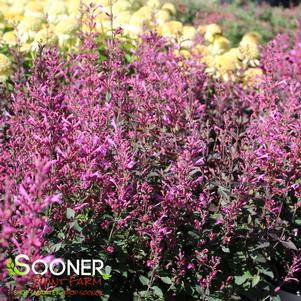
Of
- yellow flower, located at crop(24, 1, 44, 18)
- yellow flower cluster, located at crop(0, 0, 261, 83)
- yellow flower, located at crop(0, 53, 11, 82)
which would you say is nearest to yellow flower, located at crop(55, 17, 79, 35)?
yellow flower cluster, located at crop(0, 0, 261, 83)

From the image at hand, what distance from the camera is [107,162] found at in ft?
7.18

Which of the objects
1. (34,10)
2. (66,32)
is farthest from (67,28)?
(34,10)

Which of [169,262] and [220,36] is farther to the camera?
[220,36]

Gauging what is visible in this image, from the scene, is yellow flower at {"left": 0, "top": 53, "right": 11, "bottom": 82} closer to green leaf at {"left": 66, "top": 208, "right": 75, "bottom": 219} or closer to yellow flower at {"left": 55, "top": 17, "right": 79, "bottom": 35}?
yellow flower at {"left": 55, "top": 17, "right": 79, "bottom": 35}

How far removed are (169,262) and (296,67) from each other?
229 centimetres

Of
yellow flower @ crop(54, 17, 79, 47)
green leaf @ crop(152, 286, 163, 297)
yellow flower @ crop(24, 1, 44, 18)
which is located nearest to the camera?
green leaf @ crop(152, 286, 163, 297)

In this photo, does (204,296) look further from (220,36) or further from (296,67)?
(220,36)

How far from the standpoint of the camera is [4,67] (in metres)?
3.63

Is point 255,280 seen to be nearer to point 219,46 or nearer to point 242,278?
point 242,278

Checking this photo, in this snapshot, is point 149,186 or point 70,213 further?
point 149,186

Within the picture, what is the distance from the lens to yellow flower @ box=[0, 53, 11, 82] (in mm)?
3611

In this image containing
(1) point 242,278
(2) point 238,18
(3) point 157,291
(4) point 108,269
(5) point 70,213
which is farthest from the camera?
(2) point 238,18

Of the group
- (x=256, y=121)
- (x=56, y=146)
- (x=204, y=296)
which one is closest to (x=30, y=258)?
(x=56, y=146)

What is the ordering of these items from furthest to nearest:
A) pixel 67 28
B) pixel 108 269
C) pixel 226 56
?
1. pixel 226 56
2. pixel 67 28
3. pixel 108 269
